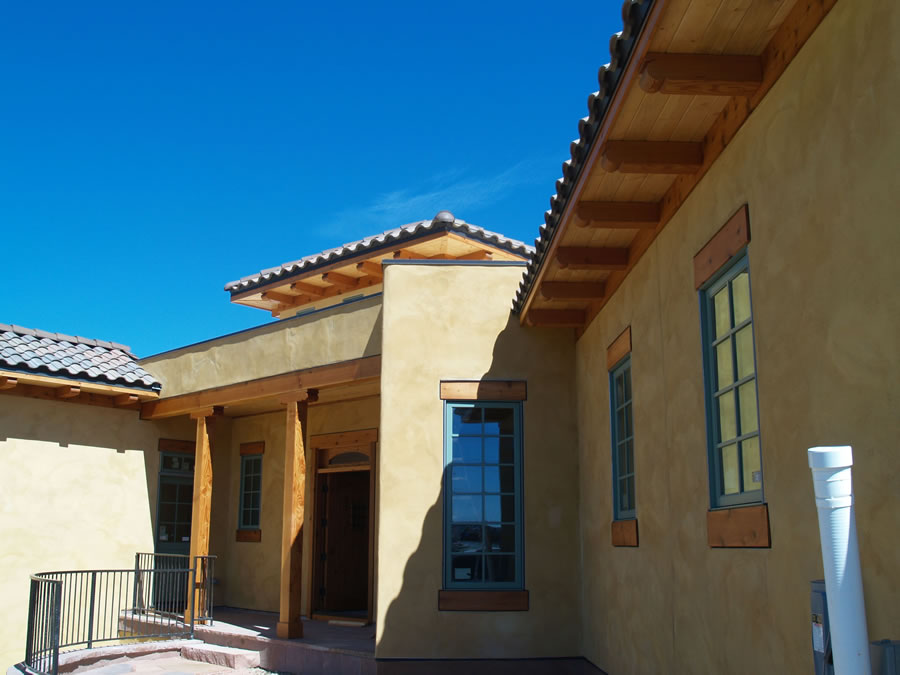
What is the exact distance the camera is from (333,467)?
13.2 m

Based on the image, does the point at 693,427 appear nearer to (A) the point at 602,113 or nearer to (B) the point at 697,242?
(B) the point at 697,242

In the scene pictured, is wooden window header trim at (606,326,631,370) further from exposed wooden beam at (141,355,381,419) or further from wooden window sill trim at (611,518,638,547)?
exposed wooden beam at (141,355,381,419)

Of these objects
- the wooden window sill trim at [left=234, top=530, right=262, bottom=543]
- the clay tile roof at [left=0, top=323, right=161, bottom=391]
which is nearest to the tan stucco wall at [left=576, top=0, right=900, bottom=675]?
the wooden window sill trim at [left=234, top=530, right=262, bottom=543]

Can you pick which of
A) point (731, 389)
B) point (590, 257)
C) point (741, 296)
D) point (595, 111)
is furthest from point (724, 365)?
point (590, 257)

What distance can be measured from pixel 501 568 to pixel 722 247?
504cm

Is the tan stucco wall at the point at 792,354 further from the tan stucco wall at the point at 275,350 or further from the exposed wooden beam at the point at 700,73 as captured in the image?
the tan stucco wall at the point at 275,350

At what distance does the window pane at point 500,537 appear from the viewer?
29.6 feet

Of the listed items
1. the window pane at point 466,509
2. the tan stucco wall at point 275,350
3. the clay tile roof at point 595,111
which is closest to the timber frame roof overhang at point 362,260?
the tan stucco wall at point 275,350

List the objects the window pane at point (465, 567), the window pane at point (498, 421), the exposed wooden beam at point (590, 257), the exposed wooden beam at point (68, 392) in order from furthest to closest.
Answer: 1. the exposed wooden beam at point (68, 392)
2. the window pane at point (498, 421)
3. the window pane at point (465, 567)
4. the exposed wooden beam at point (590, 257)

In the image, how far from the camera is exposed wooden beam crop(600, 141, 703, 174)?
5250 millimetres

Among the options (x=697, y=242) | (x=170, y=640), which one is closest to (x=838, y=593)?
(x=697, y=242)

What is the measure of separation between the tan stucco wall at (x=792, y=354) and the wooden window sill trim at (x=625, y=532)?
33 centimetres

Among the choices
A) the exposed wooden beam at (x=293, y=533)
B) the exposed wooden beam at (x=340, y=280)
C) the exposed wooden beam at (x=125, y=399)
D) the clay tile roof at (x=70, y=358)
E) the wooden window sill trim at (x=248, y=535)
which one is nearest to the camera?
the exposed wooden beam at (x=293, y=533)

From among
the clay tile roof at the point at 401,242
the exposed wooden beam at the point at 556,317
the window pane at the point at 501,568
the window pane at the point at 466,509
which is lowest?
the window pane at the point at 501,568
